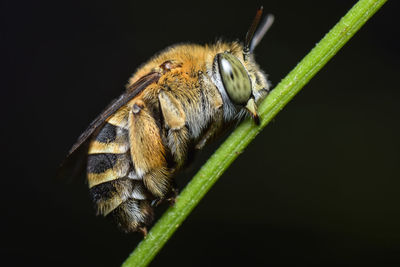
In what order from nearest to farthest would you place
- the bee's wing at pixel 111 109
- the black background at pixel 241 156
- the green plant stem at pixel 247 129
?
the green plant stem at pixel 247 129
the bee's wing at pixel 111 109
the black background at pixel 241 156

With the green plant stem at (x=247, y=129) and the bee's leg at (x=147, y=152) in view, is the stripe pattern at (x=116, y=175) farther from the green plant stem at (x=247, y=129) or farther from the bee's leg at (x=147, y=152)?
the green plant stem at (x=247, y=129)

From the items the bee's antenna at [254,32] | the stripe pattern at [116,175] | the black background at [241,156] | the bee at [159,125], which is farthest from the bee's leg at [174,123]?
the black background at [241,156]

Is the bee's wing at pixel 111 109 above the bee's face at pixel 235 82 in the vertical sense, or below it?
below

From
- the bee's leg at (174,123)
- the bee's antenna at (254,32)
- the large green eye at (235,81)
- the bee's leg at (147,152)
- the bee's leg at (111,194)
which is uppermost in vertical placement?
the bee's antenna at (254,32)

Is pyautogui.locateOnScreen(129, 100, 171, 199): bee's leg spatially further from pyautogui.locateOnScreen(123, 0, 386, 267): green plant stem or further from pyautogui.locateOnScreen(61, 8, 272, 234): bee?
pyautogui.locateOnScreen(123, 0, 386, 267): green plant stem

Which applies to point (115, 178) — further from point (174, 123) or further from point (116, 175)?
point (174, 123)

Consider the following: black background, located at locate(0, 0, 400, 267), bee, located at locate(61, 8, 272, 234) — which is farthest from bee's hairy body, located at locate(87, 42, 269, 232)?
black background, located at locate(0, 0, 400, 267)
